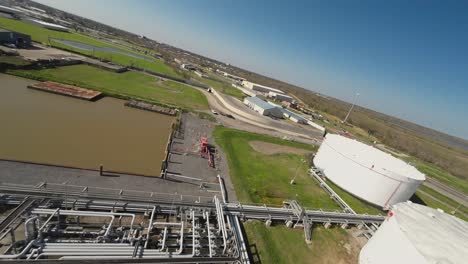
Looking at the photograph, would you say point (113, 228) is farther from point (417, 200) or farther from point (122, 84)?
point (122, 84)

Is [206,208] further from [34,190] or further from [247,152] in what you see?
[247,152]

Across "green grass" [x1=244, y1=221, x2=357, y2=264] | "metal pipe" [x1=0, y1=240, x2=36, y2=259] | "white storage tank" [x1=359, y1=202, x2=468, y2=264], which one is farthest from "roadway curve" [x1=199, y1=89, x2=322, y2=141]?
"metal pipe" [x1=0, y1=240, x2=36, y2=259]

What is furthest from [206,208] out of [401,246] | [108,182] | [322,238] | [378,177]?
[378,177]

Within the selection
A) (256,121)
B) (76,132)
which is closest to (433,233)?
(76,132)

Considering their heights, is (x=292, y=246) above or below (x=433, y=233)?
below

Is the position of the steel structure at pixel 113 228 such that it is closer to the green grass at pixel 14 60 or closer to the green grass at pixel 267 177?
the green grass at pixel 267 177

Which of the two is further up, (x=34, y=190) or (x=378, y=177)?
(x=378, y=177)
